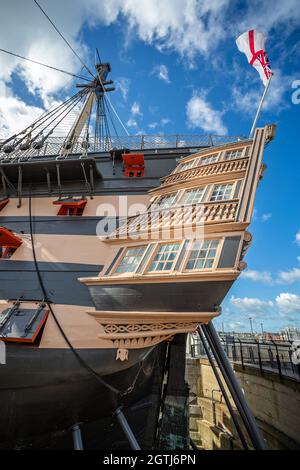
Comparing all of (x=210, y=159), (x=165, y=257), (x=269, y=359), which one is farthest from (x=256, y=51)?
Result: (x=269, y=359)

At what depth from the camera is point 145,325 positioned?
5.45 metres

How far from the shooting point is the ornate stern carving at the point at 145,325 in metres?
5.06

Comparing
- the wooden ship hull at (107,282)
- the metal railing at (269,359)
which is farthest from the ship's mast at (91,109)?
the metal railing at (269,359)

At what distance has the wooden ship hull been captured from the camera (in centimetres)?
536

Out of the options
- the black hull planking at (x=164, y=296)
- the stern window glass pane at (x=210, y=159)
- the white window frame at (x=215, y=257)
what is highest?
the stern window glass pane at (x=210, y=159)

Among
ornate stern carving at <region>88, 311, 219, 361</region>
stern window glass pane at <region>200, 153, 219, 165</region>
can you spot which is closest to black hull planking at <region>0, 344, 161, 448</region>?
ornate stern carving at <region>88, 311, 219, 361</region>

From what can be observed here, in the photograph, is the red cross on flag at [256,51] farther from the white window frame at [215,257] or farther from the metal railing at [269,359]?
the metal railing at [269,359]

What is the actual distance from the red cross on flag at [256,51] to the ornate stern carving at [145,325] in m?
8.56

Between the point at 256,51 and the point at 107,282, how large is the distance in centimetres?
965

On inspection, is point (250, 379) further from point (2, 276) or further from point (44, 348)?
point (2, 276)

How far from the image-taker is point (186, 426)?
8867 millimetres

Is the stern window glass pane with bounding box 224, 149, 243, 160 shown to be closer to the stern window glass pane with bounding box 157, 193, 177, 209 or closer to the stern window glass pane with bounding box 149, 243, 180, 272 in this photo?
the stern window glass pane with bounding box 157, 193, 177, 209

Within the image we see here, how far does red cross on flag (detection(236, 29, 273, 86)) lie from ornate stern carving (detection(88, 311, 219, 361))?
856 cm
